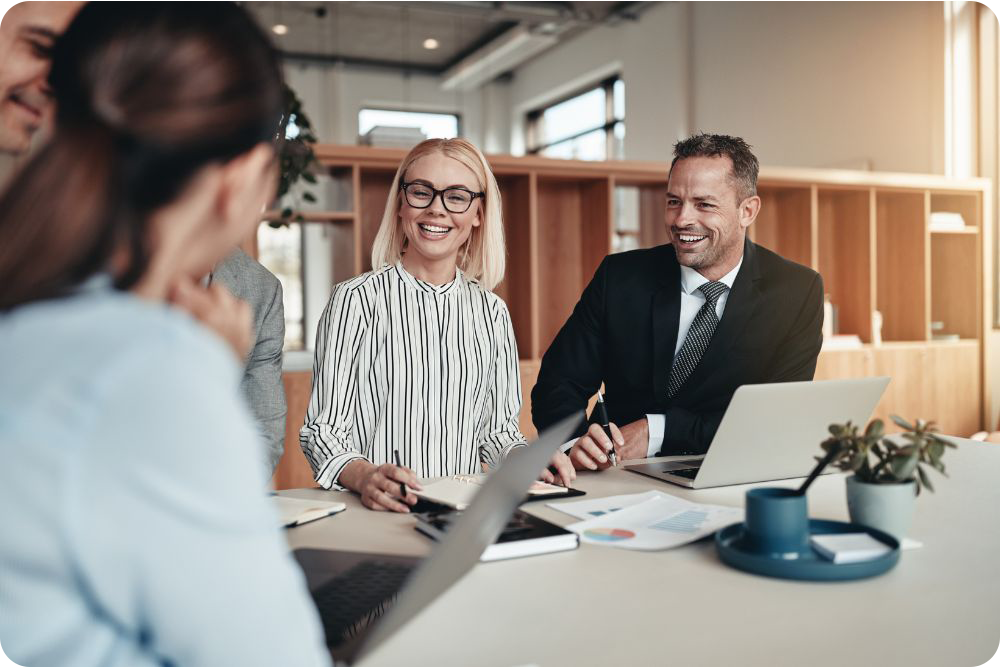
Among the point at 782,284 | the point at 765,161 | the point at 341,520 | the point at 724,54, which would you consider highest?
the point at 724,54

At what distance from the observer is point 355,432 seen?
77.6 inches

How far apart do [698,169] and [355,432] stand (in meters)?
1.31

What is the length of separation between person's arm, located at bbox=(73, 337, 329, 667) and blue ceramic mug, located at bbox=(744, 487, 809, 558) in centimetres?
76

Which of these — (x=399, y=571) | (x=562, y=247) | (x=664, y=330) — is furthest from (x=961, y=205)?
(x=399, y=571)

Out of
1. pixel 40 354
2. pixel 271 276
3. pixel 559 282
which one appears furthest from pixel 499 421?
pixel 559 282

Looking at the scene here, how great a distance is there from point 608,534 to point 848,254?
16.0ft

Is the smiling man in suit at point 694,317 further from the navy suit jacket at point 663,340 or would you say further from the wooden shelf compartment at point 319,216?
the wooden shelf compartment at point 319,216

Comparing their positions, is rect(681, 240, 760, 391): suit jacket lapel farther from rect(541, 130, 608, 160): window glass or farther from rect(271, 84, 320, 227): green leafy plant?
rect(541, 130, 608, 160): window glass

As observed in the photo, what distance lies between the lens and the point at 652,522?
1.33 m

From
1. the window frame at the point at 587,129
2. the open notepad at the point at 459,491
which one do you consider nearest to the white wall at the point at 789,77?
the window frame at the point at 587,129

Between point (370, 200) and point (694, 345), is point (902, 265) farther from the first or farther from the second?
point (694, 345)

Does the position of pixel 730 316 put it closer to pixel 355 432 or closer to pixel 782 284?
pixel 782 284

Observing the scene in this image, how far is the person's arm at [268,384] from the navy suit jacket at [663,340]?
79cm

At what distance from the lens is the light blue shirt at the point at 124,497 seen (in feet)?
1.50
